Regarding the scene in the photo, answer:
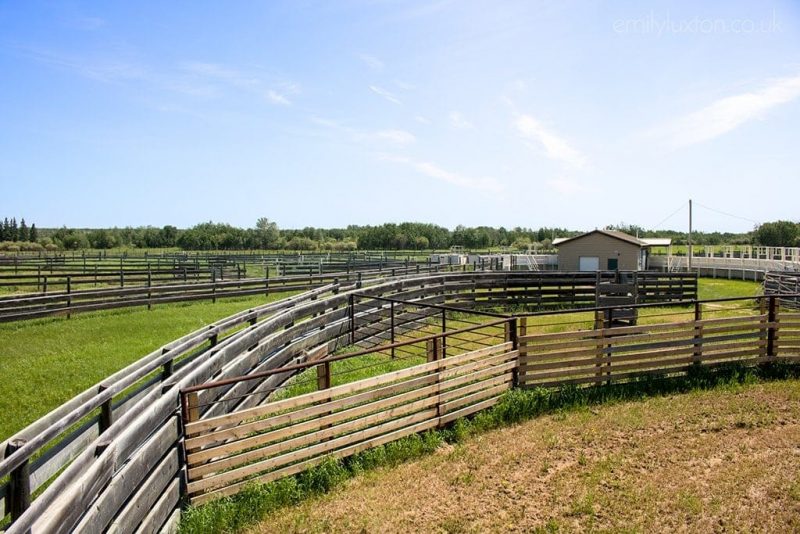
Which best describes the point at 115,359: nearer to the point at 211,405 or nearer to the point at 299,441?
the point at 211,405

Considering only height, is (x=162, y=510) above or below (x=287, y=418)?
below

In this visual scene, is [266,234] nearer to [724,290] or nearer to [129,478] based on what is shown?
[724,290]

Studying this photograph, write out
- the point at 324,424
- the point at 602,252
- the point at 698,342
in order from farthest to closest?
the point at 602,252
the point at 698,342
the point at 324,424

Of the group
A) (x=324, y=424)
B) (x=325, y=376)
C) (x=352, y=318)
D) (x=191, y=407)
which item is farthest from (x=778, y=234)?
(x=191, y=407)

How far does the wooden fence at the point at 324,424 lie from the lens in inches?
193

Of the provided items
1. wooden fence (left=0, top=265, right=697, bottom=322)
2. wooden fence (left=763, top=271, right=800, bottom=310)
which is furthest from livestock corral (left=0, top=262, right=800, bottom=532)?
wooden fence (left=763, top=271, right=800, bottom=310)

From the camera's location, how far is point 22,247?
80250mm

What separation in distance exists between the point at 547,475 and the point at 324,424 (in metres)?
2.60

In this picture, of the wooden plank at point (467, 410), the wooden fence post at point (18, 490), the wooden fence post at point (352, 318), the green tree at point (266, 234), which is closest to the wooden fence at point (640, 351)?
the wooden plank at point (467, 410)

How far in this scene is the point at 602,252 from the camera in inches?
1212

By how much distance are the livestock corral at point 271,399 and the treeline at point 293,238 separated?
7404cm

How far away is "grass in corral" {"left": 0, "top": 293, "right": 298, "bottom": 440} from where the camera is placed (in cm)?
773

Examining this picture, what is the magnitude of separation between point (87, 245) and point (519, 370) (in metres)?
112

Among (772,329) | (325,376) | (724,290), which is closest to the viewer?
(325,376)
